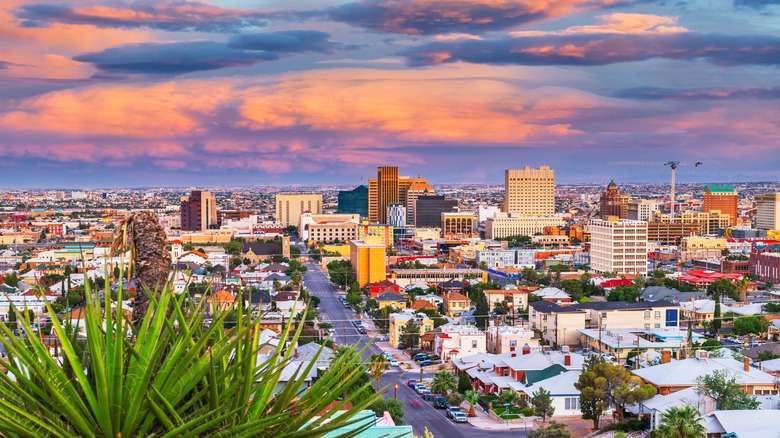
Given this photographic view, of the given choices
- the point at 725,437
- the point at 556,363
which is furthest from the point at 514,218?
the point at 725,437

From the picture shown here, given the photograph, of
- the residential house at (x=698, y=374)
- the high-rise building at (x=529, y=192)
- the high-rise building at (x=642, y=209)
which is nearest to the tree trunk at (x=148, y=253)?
the residential house at (x=698, y=374)

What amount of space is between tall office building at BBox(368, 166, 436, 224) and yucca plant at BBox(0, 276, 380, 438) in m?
97.1

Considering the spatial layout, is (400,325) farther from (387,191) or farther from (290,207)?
(290,207)

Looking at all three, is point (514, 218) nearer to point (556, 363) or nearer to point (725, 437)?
point (556, 363)

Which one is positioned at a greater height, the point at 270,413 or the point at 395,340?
the point at 270,413

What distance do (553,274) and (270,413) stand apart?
149 feet

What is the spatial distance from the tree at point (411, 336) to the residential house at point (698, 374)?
31.1 ft

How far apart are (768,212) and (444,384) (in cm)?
7443

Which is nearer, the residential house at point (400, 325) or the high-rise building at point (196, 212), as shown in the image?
the residential house at point (400, 325)

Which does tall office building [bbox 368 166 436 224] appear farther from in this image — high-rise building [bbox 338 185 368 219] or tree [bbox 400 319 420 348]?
tree [bbox 400 319 420 348]

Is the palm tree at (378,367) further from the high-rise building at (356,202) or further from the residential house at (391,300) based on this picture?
the high-rise building at (356,202)

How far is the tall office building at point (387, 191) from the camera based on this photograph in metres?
102

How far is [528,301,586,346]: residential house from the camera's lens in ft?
92.2

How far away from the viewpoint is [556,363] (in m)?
21.5
